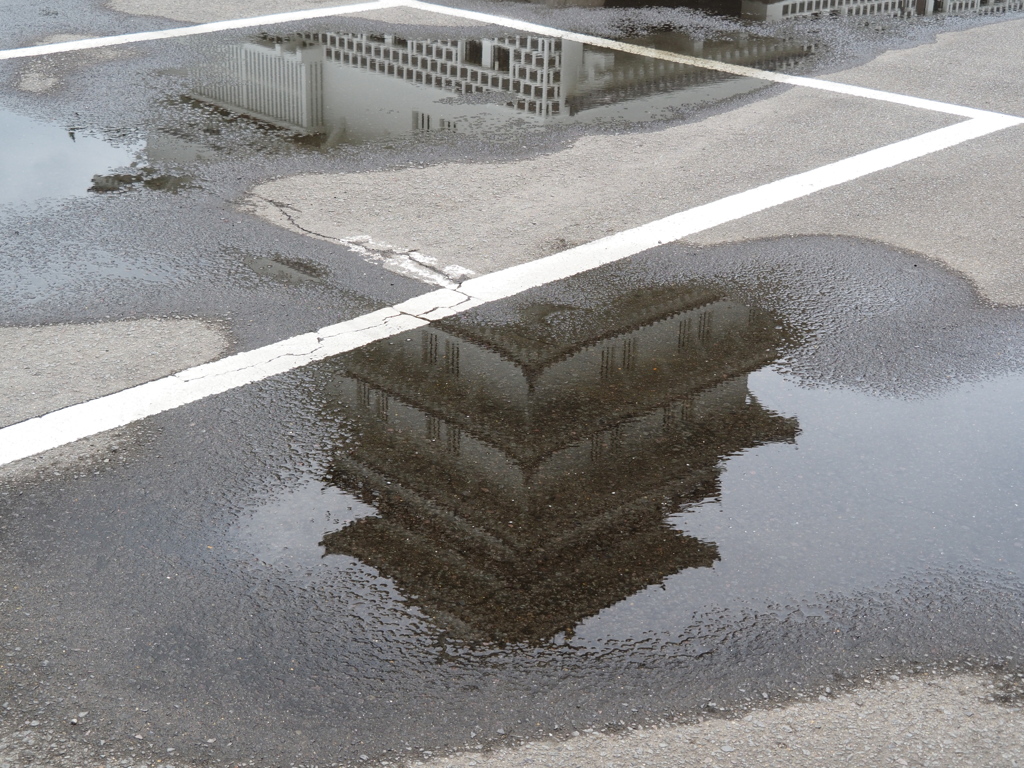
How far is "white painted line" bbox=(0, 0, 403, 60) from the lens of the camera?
12086 mm

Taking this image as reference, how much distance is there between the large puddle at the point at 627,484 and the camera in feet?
14.0

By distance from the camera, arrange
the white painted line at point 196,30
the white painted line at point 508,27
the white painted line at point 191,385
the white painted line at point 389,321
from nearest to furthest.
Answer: the white painted line at point 191,385, the white painted line at point 389,321, the white painted line at point 508,27, the white painted line at point 196,30

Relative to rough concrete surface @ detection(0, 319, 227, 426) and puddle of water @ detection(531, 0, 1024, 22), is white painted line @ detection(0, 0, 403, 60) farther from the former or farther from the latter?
rough concrete surface @ detection(0, 319, 227, 426)

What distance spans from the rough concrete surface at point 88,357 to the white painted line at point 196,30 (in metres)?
7.21

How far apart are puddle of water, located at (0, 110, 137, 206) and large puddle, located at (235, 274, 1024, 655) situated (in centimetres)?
364

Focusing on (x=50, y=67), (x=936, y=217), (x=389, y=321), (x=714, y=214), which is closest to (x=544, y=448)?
(x=389, y=321)

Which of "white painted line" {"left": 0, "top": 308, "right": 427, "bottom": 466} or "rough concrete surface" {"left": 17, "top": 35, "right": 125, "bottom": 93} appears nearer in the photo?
"white painted line" {"left": 0, "top": 308, "right": 427, "bottom": 466}

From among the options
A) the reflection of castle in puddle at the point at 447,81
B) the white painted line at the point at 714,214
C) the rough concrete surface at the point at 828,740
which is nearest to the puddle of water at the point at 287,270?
the white painted line at the point at 714,214

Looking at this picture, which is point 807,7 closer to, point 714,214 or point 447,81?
point 447,81

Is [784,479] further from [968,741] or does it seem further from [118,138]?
[118,138]

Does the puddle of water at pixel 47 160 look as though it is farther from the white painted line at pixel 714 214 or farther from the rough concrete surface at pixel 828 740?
the rough concrete surface at pixel 828 740

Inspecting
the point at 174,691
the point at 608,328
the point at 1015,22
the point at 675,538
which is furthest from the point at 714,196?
the point at 1015,22

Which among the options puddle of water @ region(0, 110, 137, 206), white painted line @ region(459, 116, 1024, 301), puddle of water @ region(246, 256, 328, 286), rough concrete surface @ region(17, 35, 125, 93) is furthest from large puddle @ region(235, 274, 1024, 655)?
rough concrete surface @ region(17, 35, 125, 93)

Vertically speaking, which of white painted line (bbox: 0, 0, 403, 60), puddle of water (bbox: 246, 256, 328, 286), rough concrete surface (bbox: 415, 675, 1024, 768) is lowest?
rough concrete surface (bbox: 415, 675, 1024, 768)
